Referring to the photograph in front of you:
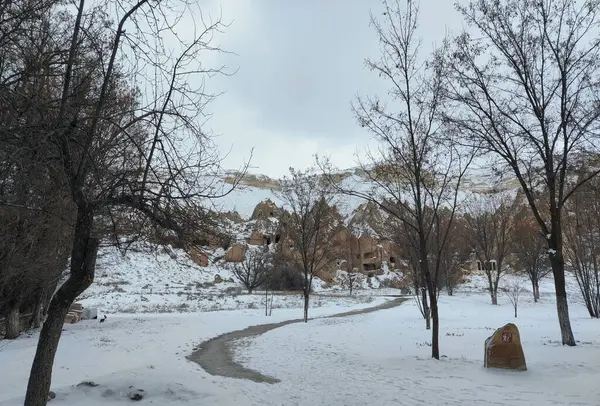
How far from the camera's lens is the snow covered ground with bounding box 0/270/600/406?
22.6 feet

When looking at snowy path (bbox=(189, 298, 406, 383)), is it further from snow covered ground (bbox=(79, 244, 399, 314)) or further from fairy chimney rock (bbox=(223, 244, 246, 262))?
fairy chimney rock (bbox=(223, 244, 246, 262))

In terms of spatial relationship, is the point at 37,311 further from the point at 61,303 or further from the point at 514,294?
the point at 514,294

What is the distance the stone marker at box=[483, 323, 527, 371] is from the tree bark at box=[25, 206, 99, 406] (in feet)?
24.3

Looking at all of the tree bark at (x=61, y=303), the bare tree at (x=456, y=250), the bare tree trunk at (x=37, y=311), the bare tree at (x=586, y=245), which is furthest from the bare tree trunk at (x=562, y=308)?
the bare tree at (x=456, y=250)

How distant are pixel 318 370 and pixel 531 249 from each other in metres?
33.2

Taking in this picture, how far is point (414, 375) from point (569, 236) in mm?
16940

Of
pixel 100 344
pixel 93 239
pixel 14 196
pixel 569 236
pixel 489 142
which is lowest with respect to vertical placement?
pixel 100 344

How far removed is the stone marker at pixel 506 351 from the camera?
8.62 meters

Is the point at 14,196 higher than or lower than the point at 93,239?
higher

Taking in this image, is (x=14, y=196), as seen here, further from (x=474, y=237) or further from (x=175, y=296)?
(x=474, y=237)

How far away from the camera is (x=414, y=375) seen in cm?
870

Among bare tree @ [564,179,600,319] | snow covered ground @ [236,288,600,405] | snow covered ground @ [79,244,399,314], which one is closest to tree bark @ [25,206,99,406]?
snow covered ground @ [236,288,600,405]

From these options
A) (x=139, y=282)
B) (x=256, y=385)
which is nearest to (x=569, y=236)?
(x=256, y=385)

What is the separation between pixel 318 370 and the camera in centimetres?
971
